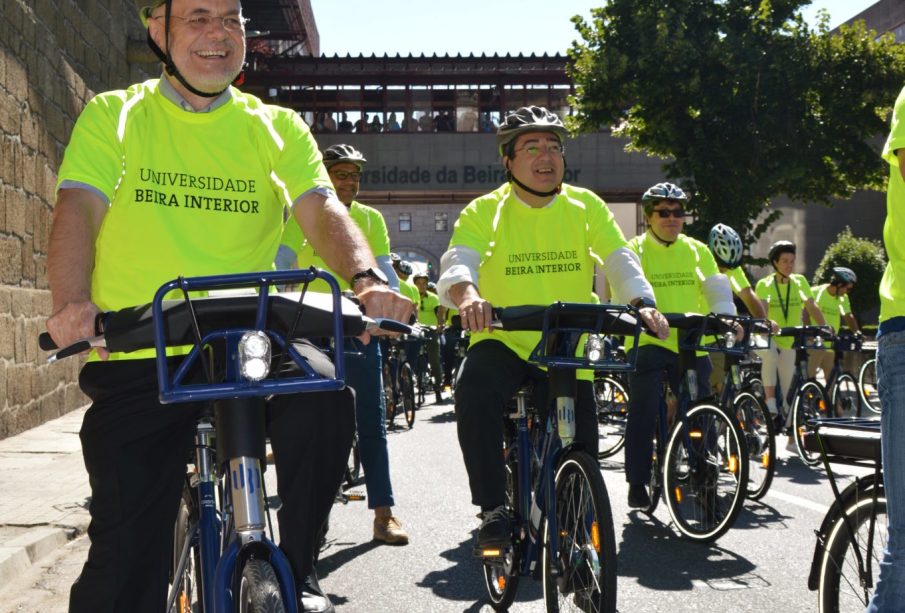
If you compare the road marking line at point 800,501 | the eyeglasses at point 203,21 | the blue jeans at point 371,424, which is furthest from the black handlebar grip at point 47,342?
the road marking line at point 800,501

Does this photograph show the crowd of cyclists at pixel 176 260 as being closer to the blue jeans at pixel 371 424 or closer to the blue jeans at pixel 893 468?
the blue jeans at pixel 893 468

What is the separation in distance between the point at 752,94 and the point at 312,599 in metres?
23.4

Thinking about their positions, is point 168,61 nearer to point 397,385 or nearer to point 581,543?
point 581,543

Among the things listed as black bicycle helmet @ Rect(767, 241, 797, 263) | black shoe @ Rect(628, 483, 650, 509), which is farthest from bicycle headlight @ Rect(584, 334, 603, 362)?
black bicycle helmet @ Rect(767, 241, 797, 263)

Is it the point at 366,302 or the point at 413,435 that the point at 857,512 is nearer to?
the point at 366,302

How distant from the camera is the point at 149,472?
8.96 feet

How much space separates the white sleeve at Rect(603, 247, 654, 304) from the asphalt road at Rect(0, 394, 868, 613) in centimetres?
132

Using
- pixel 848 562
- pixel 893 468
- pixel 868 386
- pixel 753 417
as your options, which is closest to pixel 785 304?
pixel 753 417

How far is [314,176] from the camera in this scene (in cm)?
309

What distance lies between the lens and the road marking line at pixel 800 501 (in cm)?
732

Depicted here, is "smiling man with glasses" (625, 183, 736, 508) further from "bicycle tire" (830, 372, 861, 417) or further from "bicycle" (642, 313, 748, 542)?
"bicycle tire" (830, 372, 861, 417)

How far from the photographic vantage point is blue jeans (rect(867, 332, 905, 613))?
279 cm

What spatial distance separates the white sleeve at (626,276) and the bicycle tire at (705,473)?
71.9 inches

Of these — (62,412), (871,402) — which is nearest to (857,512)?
(62,412)
